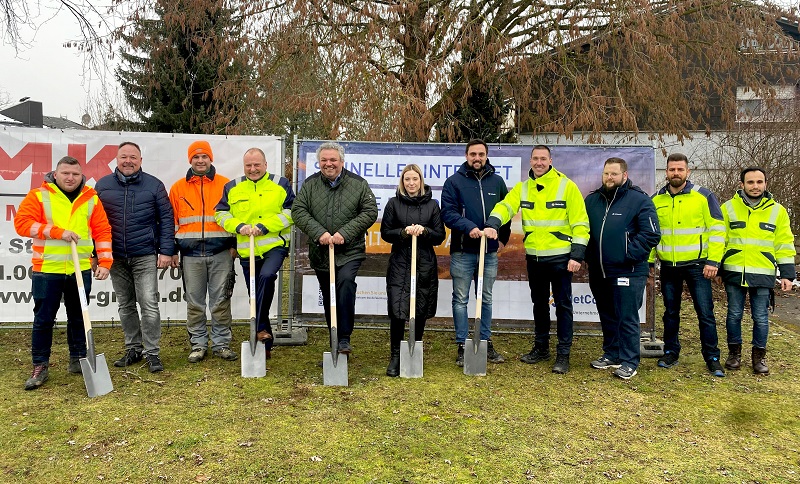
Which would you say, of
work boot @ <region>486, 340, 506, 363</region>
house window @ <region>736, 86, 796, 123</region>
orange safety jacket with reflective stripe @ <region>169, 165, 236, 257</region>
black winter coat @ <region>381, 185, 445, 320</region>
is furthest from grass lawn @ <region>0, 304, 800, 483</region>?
house window @ <region>736, 86, 796, 123</region>

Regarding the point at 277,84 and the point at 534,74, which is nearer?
the point at 534,74

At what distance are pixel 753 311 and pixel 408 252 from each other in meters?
3.10

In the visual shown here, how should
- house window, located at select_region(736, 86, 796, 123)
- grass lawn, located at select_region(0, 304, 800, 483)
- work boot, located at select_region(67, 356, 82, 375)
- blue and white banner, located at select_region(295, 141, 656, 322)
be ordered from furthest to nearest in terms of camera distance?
house window, located at select_region(736, 86, 796, 123) → blue and white banner, located at select_region(295, 141, 656, 322) → work boot, located at select_region(67, 356, 82, 375) → grass lawn, located at select_region(0, 304, 800, 483)

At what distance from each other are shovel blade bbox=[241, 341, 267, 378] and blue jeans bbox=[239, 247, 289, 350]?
7.6 inches

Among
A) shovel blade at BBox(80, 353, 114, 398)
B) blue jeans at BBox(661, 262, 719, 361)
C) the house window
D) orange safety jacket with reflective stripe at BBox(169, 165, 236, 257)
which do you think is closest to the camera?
shovel blade at BBox(80, 353, 114, 398)

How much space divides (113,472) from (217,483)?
1.98ft

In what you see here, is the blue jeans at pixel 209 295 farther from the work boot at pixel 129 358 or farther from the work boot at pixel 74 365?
the work boot at pixel 74 365

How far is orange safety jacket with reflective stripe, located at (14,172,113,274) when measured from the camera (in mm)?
4113

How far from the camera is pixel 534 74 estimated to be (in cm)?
894

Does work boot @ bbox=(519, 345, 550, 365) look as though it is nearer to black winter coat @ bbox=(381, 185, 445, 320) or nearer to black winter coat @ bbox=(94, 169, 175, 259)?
black winter coat @ bbox=(381, 185, 445, 320)

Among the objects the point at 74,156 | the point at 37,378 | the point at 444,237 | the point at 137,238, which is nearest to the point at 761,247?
the point at 444,237

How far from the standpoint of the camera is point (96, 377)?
13.4ft

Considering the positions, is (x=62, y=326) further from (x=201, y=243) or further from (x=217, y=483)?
(x=217, y=483)

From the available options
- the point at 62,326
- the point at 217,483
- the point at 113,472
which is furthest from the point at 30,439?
the point at 62,326
